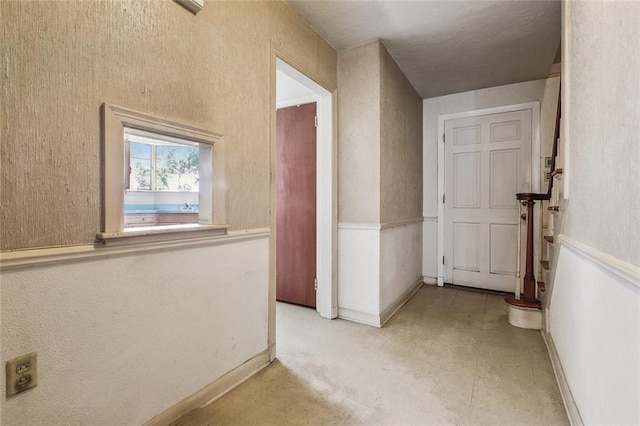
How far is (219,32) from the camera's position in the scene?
1.58 meters

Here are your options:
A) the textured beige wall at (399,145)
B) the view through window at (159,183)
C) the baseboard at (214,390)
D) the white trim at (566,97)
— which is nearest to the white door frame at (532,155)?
the textured beige wall at (399,145)

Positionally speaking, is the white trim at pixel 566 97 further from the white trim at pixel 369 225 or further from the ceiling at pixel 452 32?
the white trim at pixel 369 225

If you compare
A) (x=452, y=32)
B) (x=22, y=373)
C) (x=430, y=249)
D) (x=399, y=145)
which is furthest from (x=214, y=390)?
(x=430, y=249)

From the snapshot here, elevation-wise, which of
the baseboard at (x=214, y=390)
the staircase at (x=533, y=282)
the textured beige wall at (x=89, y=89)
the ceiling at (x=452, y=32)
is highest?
the ceiling at (x=452, y=32)

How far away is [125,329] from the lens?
3.94 ft

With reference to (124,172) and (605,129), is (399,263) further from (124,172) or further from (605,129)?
(124,172)

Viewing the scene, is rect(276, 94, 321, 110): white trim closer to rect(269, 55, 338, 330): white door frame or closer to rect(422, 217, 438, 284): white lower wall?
rect(269, 55, 338, 330): white door frame

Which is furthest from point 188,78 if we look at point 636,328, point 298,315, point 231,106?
point 298,315

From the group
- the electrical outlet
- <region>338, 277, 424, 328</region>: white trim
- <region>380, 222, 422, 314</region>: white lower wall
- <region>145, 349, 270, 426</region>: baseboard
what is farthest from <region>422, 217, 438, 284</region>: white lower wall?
the electrical outlet

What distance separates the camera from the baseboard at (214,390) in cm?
136

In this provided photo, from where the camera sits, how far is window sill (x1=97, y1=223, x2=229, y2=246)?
1.14 meters

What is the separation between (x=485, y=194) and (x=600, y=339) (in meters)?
2.71

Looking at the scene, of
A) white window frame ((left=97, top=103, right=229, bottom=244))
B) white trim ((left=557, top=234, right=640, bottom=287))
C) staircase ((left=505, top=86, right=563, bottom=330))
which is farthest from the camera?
staircase ((left=505, top=86, right=563, bottom=330))

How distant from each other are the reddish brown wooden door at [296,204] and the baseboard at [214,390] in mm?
1126
